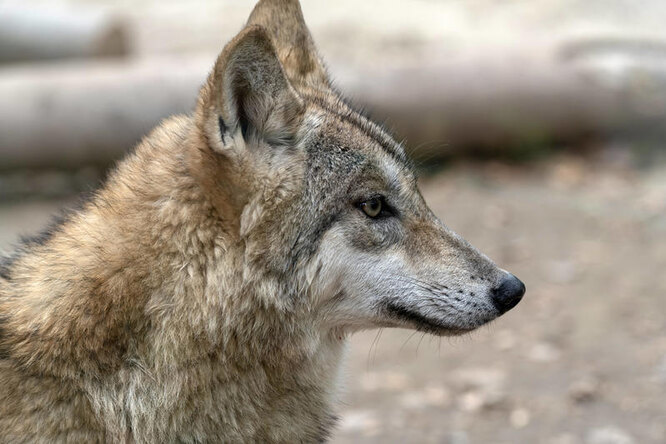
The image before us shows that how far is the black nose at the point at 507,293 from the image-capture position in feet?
13.3

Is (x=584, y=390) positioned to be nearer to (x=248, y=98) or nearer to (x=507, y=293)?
(x=507, y=293)

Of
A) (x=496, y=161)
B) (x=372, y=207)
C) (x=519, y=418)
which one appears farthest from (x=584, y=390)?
(x=496, y=161)

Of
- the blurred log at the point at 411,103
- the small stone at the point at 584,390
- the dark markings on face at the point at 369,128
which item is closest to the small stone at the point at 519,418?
the small stone at the point at 584,390

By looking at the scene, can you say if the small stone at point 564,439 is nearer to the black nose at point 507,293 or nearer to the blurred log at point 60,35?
the black nose at point 507,293

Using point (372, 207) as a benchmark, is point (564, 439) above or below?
below

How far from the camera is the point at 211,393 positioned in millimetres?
3785

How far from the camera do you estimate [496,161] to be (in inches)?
433

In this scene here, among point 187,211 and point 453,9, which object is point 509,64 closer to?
point 453,9

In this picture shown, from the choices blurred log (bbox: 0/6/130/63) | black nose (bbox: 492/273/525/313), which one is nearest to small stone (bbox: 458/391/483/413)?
black nose (bbox: 492/273/525/313)

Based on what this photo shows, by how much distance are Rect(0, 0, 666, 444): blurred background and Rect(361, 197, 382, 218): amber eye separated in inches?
104

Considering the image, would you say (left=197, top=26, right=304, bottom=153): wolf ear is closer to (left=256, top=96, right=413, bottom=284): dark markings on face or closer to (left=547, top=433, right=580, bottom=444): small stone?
(left=256, top=96, right=413, bottom=284): dark markings on face

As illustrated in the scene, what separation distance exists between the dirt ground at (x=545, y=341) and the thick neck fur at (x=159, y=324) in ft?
4.66

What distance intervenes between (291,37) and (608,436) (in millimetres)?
3321

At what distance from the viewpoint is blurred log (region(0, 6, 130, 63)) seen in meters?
11.9
